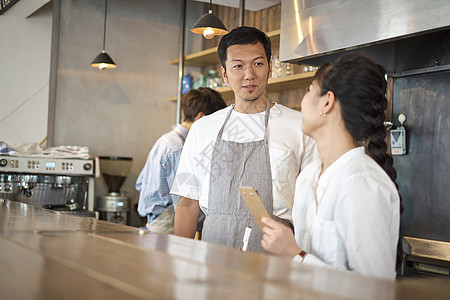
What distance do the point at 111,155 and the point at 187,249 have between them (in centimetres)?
462

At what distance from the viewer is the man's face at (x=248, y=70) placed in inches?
81.7

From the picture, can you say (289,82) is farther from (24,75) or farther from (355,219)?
→ (355,219)

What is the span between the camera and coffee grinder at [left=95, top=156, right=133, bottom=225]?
4805 millimetres

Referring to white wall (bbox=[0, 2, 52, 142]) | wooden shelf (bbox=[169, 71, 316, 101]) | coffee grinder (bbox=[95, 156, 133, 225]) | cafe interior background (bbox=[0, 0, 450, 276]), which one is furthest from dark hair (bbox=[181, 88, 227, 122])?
white wall (bbox=[0, 2, 52, 142])

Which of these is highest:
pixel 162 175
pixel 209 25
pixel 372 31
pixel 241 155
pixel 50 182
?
pixel 209 25

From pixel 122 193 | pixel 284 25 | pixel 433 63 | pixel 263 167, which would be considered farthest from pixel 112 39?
pixel 263 167

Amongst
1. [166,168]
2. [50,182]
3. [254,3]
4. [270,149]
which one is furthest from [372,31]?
[50,182]

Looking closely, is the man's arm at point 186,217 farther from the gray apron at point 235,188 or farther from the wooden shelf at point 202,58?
the wooden shelf at point 202,58

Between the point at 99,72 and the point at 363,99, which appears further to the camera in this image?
the point at 99,72

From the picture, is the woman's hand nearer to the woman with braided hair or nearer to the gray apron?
the woman with braided hair

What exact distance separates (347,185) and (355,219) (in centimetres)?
9

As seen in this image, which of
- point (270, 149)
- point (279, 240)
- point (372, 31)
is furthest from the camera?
point (372, 31)

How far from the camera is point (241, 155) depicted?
2031 mm

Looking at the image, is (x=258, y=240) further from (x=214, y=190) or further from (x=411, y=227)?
(x=411, y=227)
